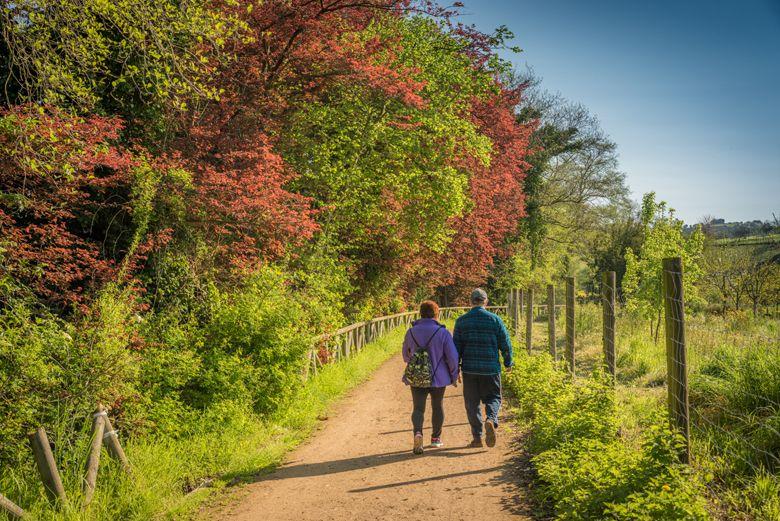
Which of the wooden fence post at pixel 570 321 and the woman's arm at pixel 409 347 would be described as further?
the wooden fence post at pixel 570 321

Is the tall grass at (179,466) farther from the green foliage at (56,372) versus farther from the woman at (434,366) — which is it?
the woman at (434,366)

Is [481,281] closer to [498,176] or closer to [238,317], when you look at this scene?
[498,176]

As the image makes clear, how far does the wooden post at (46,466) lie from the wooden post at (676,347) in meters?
5.32

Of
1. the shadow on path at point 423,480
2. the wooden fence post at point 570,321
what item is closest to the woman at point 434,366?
the shadow on path at point 423,480

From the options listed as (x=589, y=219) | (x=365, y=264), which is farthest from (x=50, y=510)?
(x=589, y=219)

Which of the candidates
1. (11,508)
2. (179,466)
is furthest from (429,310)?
(11,508)

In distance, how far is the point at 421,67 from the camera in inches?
750

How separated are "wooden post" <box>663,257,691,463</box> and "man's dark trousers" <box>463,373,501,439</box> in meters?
2.89

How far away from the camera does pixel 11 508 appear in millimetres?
4570

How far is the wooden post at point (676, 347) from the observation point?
5.04 metres

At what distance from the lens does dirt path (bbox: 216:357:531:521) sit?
5.55 metres

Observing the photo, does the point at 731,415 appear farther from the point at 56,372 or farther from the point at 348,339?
the point at 348,339

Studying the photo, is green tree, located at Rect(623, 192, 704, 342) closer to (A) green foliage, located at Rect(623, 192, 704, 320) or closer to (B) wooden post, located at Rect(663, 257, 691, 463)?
(A) green foliage, located at Rect(623, 192, 704, 320)

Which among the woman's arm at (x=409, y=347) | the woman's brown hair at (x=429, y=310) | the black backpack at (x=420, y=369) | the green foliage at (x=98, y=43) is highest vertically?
the green foliage at (x=98, y=43)
